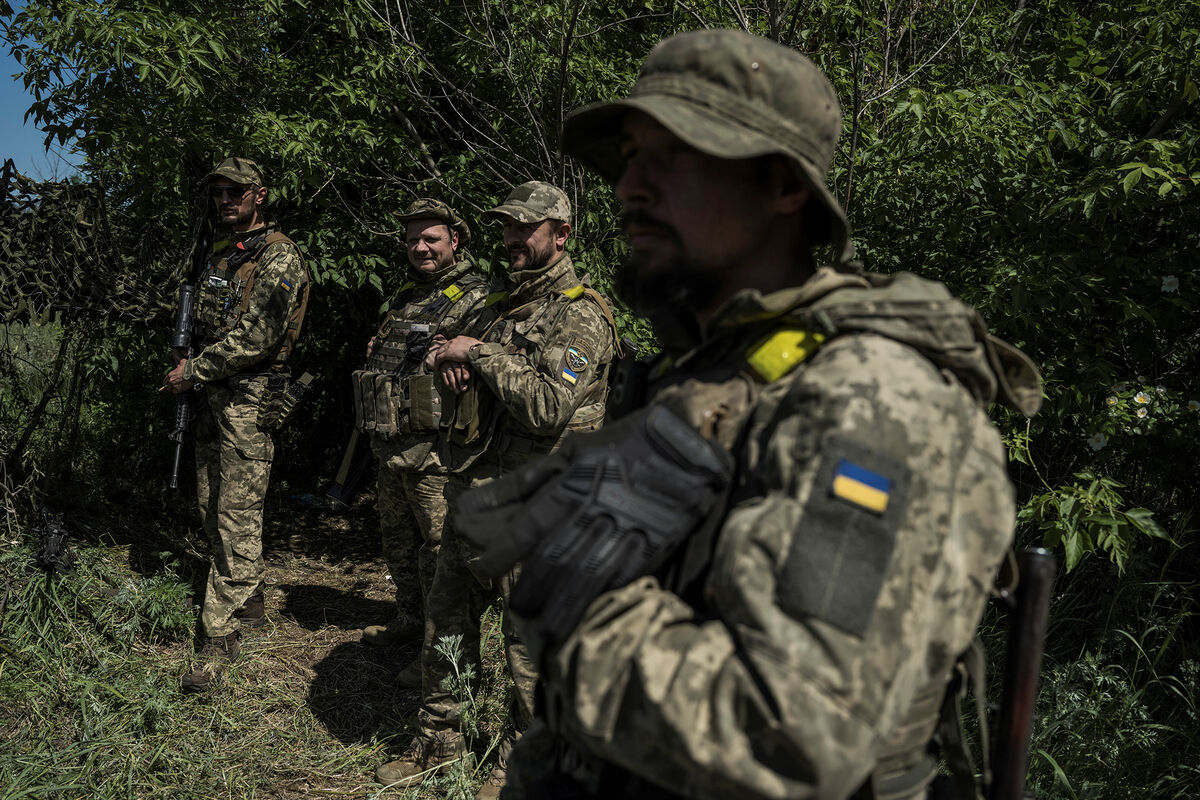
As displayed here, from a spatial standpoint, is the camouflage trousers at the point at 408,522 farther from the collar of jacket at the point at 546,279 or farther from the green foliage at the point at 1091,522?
the green foliage at the point at 1091,522

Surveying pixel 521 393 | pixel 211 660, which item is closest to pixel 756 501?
pixel 521 393

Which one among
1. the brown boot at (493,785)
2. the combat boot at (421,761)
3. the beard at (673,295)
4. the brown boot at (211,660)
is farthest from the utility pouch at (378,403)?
the beard at (673,295)

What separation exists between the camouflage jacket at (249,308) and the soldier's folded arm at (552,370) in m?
1.70

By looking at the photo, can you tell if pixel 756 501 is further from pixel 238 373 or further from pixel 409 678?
pixel 238 373

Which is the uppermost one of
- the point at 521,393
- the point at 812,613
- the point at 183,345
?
the point at 812,613

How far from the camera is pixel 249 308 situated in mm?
4855

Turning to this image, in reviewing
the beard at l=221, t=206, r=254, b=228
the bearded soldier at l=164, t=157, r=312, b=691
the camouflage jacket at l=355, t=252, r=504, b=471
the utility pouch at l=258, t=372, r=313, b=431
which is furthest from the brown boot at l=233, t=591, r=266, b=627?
the beard at l=221, t=206, r=254, b=228

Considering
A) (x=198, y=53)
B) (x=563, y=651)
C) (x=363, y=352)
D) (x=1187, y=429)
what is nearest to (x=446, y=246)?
(x=198, y=53)

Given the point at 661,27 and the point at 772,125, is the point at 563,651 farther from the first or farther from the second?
the point at 661,27

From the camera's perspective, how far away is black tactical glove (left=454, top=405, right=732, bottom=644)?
1114 millimetres

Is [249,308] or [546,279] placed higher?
[546,279]

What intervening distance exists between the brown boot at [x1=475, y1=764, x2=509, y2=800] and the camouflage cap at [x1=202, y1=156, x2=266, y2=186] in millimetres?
3471

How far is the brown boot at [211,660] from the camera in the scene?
4176mm

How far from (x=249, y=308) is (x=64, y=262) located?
1.09 metres
